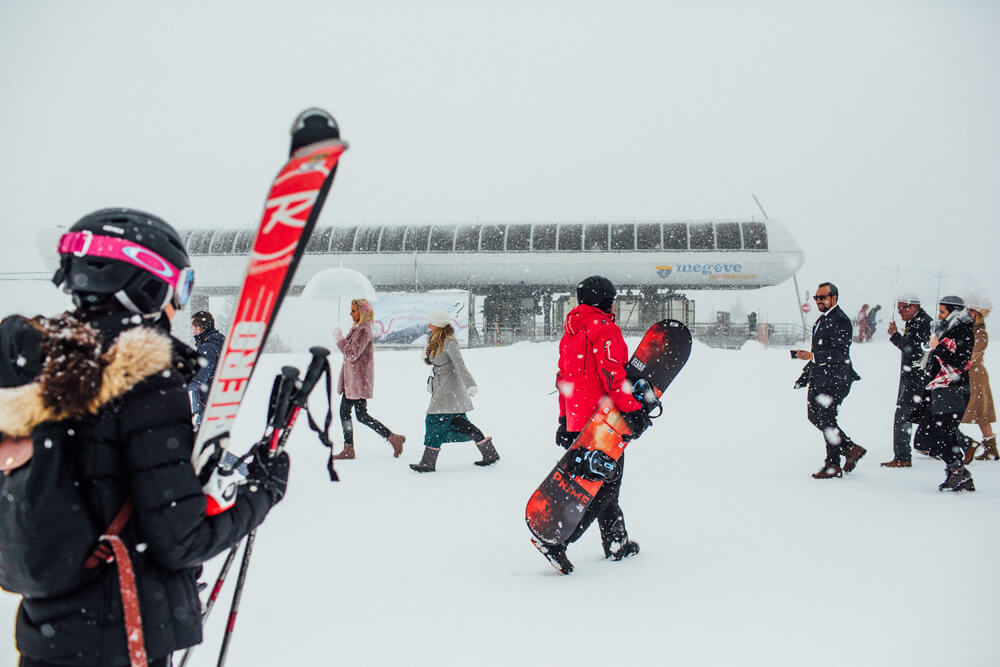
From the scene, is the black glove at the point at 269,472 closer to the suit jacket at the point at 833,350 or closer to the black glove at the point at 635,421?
the black glove at the point at 635,421

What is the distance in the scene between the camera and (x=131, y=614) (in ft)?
4.73

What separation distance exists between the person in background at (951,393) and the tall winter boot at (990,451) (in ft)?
6.36

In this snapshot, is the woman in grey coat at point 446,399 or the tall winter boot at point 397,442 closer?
the woman in grey coat at point 446,399

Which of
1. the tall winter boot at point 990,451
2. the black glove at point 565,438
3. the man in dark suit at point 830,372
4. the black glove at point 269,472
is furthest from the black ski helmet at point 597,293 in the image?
the tall winter boot at point 990,451

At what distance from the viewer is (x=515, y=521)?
16.5ft

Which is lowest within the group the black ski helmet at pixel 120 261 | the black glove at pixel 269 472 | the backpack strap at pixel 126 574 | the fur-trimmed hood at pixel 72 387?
the backpack strap at pixel 126 574

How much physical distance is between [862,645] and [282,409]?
2.60m

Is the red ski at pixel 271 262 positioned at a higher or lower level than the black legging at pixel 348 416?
higher

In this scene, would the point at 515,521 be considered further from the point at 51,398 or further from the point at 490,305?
the point at 490,305

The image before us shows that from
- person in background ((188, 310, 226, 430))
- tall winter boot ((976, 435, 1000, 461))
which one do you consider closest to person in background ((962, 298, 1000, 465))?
tall winter boot ((976, 435, 1000, 461))

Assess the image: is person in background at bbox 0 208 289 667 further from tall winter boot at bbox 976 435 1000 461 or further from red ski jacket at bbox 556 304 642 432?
tall winter boot at bbox 976 435 1000 461

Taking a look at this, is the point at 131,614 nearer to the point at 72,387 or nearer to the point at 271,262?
the point at 72,387

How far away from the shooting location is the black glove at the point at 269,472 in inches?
67.0

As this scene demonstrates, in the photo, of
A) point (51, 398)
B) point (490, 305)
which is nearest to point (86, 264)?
point (51, 398)
